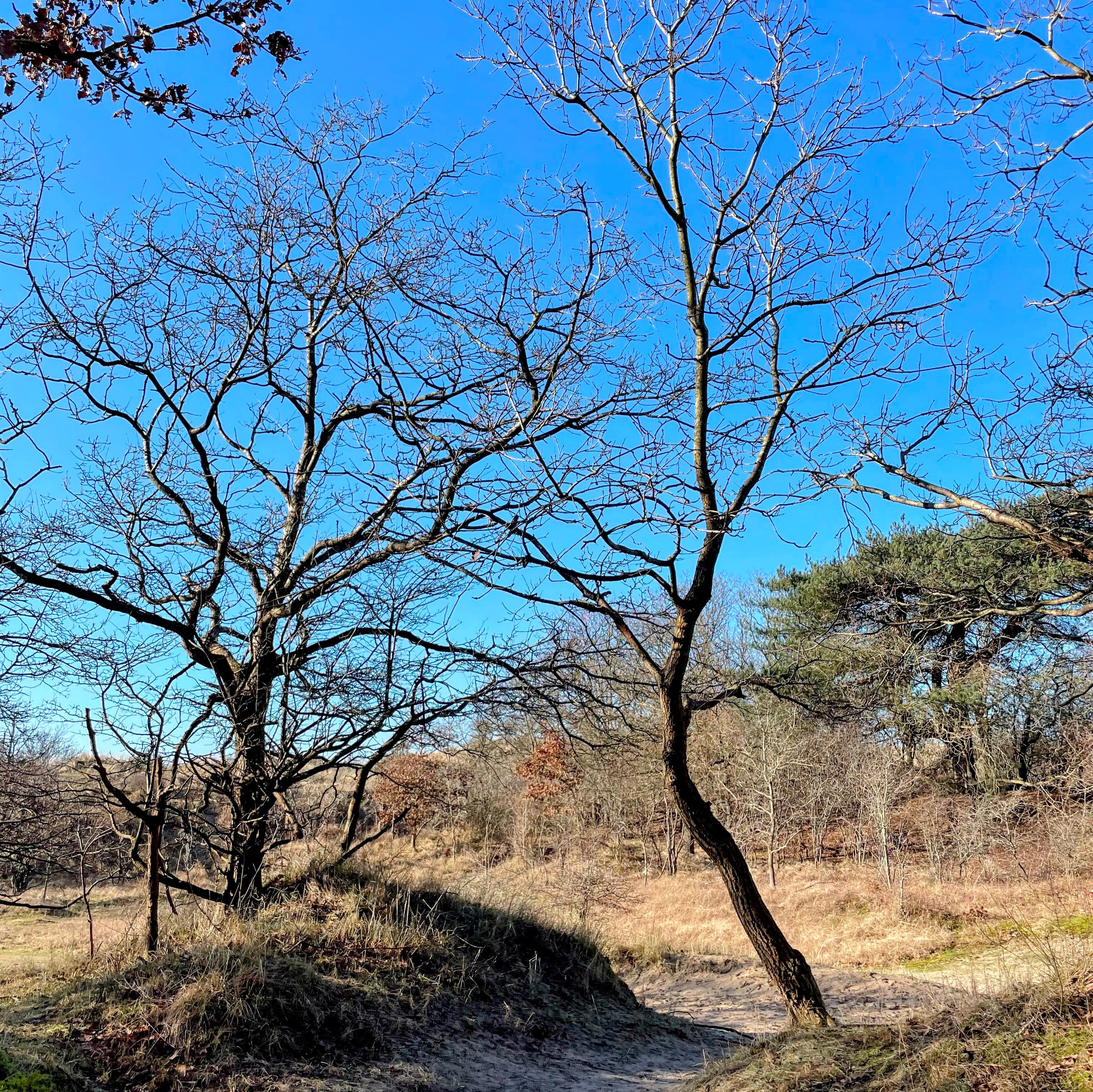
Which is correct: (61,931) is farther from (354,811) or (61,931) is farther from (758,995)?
(758,995)

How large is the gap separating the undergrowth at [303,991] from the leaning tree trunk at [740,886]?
2696 millimetres

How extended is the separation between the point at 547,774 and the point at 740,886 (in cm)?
2254

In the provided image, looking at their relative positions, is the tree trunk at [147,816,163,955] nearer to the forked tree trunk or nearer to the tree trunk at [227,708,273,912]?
the forked tree trunk

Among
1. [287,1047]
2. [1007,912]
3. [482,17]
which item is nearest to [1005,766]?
[1007,912]

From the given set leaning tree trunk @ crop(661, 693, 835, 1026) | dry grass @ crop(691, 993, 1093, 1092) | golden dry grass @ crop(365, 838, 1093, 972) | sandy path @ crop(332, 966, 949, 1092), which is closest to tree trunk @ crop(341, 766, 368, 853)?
golden dry grass @ crop(365, 838, 1093, 972)

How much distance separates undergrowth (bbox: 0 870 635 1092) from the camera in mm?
5266

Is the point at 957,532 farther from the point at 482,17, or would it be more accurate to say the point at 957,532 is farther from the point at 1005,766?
the point at 1005,766

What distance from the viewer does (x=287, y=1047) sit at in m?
5.65

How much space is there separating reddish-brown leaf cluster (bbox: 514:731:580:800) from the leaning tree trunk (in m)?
19.1

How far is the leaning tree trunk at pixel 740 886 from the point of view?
587cm

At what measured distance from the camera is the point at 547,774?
91.6 ft

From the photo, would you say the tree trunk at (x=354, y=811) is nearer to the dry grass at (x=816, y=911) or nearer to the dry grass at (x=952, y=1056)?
the dry grass at (x=816, y=911)

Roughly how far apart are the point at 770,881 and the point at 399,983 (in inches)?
842

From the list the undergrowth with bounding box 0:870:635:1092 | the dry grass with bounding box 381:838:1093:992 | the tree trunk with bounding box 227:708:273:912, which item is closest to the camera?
the undergrowth with bounding box 0:870:635:1092
